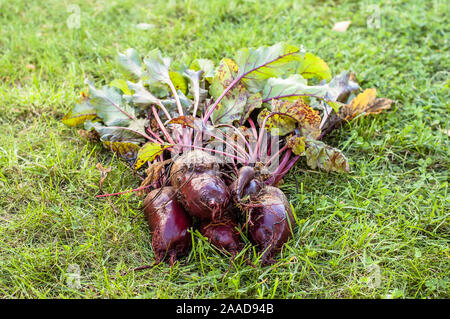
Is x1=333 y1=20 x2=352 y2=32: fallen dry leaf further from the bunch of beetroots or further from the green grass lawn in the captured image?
the bunch of beetroots

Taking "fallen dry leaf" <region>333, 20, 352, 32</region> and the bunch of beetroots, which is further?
"fallen dry leaf" <region>333, 20, 352, 32</region>

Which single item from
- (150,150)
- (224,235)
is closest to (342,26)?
(150,150)

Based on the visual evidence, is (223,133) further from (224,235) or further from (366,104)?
(366,104)

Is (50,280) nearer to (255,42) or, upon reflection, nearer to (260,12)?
(255,42)

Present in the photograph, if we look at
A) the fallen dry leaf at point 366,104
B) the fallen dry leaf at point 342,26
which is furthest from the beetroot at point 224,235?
the fallen dry leaf at point 342,26

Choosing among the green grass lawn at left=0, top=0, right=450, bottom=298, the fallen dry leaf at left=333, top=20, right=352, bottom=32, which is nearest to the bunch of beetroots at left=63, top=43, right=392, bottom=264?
the green grass lawn at left=0, top=0, right=450, bottom=298

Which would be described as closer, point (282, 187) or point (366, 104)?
point (282, 187)
